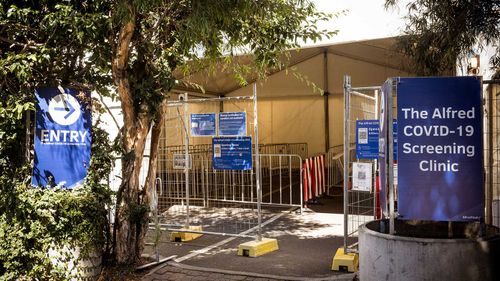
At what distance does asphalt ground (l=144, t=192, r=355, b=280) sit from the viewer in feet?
21.4

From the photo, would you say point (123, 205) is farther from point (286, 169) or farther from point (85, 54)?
point (286, 169)

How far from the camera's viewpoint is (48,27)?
6.07 metres

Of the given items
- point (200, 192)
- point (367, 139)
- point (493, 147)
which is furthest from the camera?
point (200, 192)

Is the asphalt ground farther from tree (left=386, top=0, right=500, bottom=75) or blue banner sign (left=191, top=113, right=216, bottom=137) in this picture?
tree (left=386, top=0, right=500, bottom=75)

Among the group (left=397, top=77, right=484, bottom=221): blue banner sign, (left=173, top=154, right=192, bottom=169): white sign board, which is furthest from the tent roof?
(left=397, top=77, right=484, bottom=221): blue banner sign

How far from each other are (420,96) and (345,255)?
280 centimetres

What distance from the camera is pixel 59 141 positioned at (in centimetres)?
645

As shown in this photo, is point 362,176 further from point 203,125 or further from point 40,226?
point 40,226

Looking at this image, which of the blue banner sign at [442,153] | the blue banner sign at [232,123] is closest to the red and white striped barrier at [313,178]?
the blue banner sign at [232,123]

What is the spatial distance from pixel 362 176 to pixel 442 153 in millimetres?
2241

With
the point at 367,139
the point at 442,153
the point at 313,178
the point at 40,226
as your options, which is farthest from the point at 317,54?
the point at 442,153

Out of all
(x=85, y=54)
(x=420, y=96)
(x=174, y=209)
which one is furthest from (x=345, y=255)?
(x=174, y=209)

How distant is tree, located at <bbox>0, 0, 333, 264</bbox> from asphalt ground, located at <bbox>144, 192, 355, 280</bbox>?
87 cm

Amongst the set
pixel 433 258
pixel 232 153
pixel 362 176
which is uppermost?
pixel 232 153
